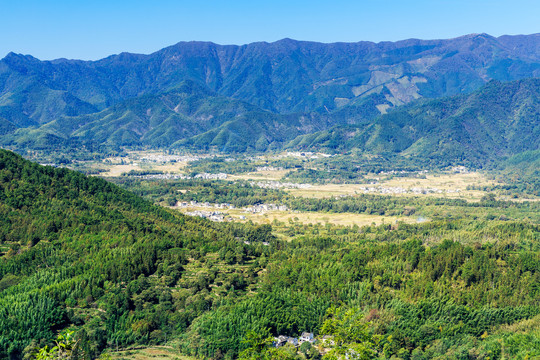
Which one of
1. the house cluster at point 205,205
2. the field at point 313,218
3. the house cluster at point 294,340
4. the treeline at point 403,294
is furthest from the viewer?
the house cluster at point 205,205

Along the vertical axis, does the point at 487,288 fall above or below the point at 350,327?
below

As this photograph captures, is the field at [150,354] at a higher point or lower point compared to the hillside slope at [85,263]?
lower

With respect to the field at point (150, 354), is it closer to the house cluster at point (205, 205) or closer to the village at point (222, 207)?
the village at point (222, 207)

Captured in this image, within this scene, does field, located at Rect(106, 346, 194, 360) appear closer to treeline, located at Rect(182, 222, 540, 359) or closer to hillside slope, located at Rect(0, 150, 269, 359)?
hillside slope, located at Rect(0, 150, 269, 359)

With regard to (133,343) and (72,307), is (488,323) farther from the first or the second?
(72,307)

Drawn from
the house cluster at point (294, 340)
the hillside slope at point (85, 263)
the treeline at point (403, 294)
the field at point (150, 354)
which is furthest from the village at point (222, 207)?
the field at point (150, 354)

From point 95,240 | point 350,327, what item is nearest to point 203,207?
point 95,240

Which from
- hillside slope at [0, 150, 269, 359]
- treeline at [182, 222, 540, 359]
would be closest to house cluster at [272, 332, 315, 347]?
treeline at [182, 222, 540, 359]

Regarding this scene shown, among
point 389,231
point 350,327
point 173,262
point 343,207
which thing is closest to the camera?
point 350,327
